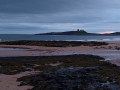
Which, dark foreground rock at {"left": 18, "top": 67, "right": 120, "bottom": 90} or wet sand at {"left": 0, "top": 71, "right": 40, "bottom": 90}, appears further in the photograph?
wet sand at {"left": 0, "top": 71, "right": 40, "bottom": 90}

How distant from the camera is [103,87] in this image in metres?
A: 8.00

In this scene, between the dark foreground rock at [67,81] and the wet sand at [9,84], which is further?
the wet sand at [9,84]

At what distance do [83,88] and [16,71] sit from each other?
5416mm

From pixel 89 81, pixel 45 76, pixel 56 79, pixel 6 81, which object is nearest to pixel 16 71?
pixel 6 81

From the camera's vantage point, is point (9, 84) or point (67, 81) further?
→ point (9, 84)

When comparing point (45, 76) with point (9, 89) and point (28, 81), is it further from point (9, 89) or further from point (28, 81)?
point (9, 89)

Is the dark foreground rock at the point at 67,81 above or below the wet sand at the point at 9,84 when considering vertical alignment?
above

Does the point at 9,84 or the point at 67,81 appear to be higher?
the point at 67,81

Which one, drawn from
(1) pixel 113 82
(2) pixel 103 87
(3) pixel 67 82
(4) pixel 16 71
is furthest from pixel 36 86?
(4) pixel 16 71

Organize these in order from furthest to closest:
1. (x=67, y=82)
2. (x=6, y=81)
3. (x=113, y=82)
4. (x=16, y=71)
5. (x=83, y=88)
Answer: (x=16, y=71) → (x=6, y=81) → (x=113, y=82) → (x=67, y=82) → (x=83, y=88)

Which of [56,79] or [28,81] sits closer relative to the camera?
[56,79]

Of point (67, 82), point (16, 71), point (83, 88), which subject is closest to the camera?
point (83, 88)

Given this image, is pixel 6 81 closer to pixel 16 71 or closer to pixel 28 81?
pixel 28 81

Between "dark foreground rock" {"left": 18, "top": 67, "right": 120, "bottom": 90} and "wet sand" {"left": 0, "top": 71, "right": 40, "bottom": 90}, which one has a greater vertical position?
"dark foreground rock" {"left": 18, "top": 67, "right": 120, "bottom": 90}
